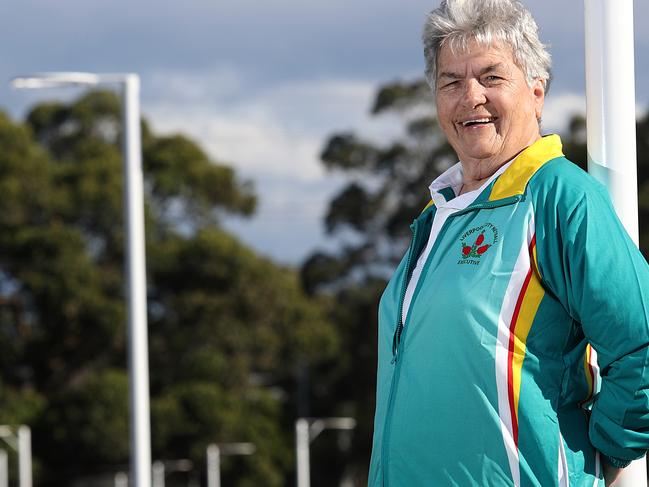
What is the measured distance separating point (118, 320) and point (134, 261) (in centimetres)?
1928

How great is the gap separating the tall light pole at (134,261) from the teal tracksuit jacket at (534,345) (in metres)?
8.75

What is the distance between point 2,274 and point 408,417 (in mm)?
30856

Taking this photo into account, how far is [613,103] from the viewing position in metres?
2.84

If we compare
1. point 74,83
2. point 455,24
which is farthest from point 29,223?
point 455,24

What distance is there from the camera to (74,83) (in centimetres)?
1312

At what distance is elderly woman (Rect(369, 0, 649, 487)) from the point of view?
8.13 ft

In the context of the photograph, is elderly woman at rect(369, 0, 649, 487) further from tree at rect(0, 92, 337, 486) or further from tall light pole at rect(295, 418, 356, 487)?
tall light pole at rect(295, 418, 356, 487)

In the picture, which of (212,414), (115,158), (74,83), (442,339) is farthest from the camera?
(115,158)

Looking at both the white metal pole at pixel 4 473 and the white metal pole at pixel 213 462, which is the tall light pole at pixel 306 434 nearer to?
the white metal pole at pixel 213 462

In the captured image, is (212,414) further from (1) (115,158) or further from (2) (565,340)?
(2) (565,340)

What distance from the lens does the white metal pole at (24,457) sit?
2905 cm

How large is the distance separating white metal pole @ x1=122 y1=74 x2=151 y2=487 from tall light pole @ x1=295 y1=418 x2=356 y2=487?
18944mm

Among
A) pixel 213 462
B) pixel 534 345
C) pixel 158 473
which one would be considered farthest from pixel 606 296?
pixel 158 473

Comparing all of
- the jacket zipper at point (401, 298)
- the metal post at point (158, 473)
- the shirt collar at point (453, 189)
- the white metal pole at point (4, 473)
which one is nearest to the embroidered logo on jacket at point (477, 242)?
the shirt collar at point (453, 189)
